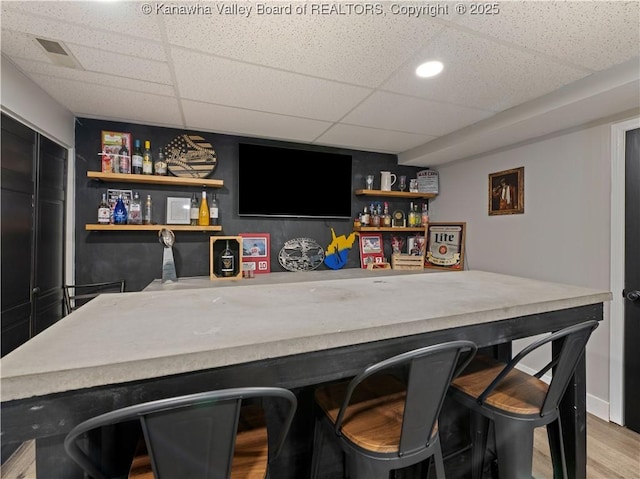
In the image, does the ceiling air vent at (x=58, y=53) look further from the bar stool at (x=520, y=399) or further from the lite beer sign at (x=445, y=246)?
the lite beer sign at (x=445, y=246)

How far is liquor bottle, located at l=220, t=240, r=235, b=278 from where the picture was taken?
112 inches

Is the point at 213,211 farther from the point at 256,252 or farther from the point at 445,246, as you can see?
the point at 445,246

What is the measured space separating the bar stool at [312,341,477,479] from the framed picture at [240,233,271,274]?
83.5 inches

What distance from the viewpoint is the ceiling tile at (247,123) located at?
235cm

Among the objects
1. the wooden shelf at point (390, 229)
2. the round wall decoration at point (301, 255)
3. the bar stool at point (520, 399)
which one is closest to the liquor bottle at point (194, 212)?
the round wall decoration at point (301, 255)

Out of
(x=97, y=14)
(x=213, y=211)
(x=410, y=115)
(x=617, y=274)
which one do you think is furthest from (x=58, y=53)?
(x=617, y=274)

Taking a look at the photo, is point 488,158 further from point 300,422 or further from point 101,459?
point 101,459

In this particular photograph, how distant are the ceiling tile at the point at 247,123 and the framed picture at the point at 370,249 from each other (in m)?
1.29

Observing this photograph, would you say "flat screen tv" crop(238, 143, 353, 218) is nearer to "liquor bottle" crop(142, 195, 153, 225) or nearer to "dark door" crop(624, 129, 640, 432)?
"liquor bottle" crop(142, 195, 153, 225)

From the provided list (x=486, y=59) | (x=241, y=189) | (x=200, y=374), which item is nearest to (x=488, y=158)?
(x=486, y=59)

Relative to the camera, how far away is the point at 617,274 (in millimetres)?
2146

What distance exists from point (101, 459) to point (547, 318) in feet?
5.16

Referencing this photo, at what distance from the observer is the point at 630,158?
2.09m

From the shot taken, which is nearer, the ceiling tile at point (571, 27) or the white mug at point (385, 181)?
the ceiling tile at point (571, 27)
